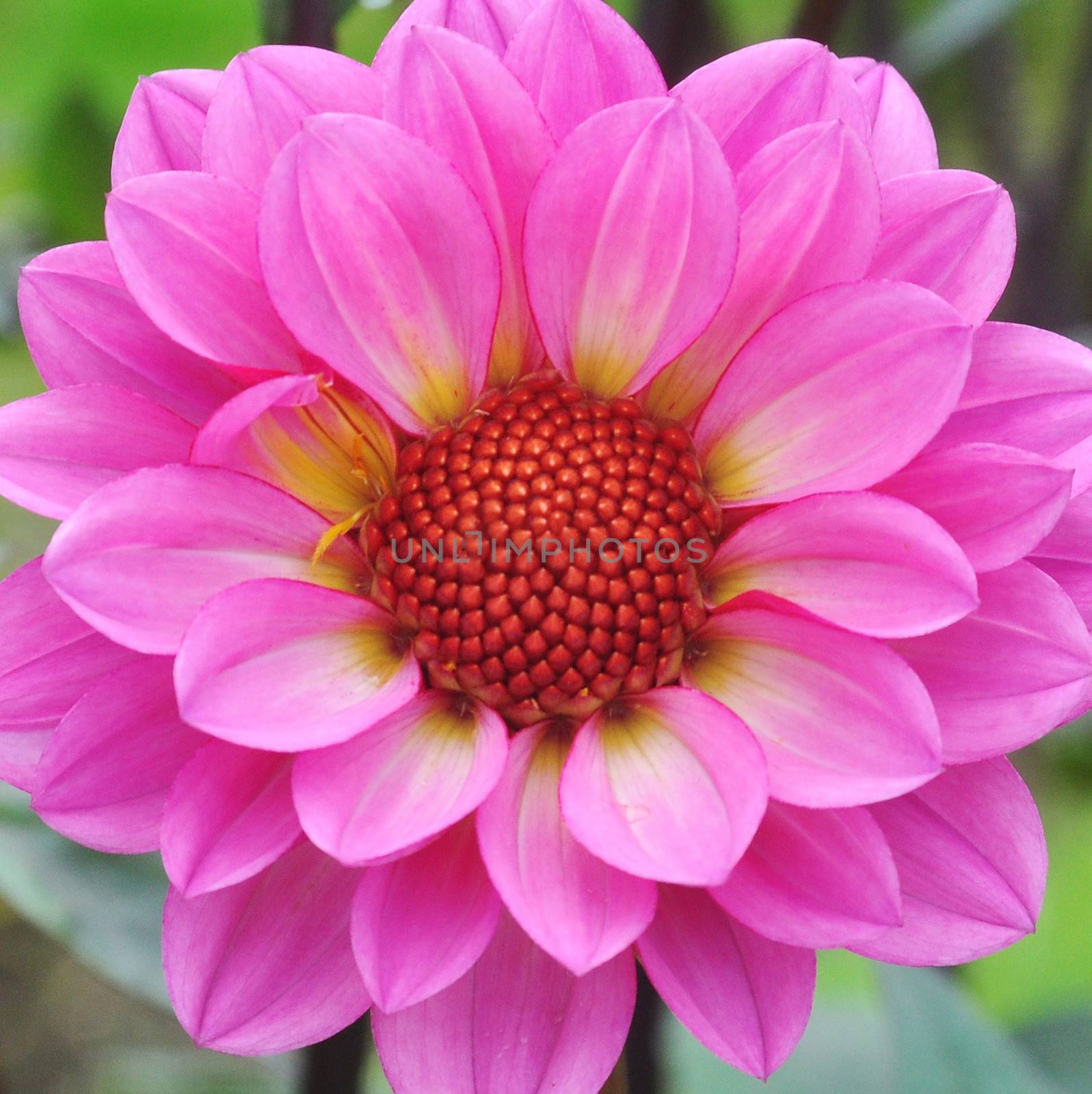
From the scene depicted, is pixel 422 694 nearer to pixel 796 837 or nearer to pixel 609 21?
pixel 796 837

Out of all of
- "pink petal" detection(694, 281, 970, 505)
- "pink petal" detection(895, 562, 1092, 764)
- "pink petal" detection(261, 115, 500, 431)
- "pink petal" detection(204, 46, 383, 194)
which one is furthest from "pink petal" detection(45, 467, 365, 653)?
"pink petal" detection(895, 562, 1092, 764)

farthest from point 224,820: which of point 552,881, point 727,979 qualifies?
point 727,979

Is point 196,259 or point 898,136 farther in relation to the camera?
point 898,136

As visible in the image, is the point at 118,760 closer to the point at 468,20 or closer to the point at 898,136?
the point at 468,20

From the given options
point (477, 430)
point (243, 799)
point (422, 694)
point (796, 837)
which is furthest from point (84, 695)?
point (796, 837)

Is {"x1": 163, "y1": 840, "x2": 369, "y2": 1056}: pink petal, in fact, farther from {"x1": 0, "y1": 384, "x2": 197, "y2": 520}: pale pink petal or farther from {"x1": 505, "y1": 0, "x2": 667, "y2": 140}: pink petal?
{"x1": 505, "y1": 0, "x2": 667, "y2": 140}: pink petal

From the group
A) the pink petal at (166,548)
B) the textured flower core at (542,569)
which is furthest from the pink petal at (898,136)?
the pink petal at (166,548)
